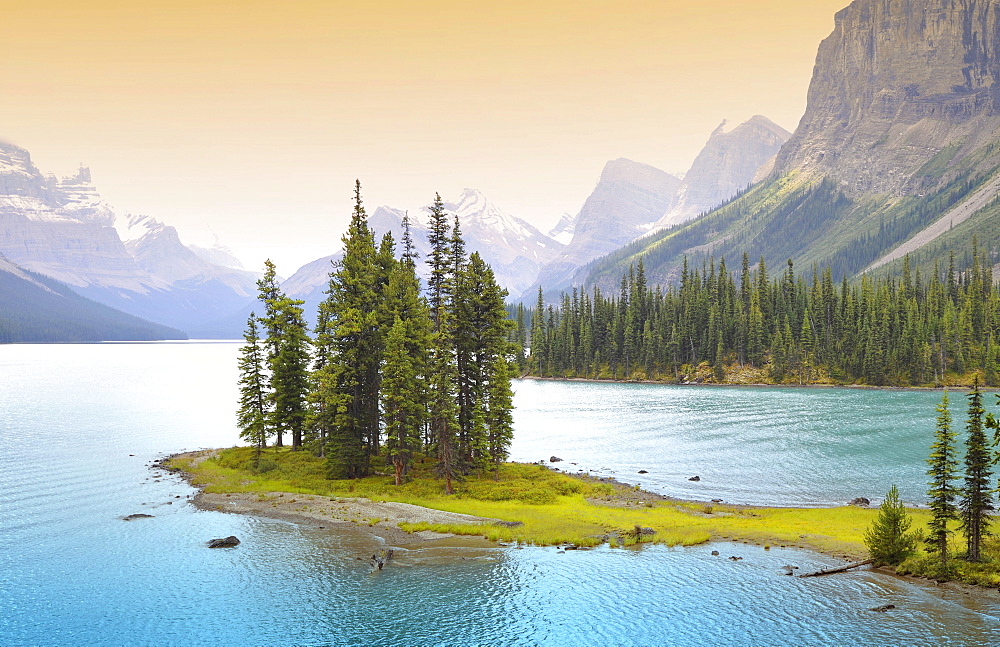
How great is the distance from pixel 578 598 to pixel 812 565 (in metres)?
16.6

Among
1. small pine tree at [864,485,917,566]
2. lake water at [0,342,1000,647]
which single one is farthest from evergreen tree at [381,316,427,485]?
small pine tree at [864,485,917,566]

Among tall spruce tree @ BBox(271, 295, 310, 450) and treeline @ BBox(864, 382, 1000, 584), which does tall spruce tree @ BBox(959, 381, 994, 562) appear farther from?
tall spruce tree @ BBox(271, 295, 310, 450)

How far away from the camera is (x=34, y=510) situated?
192 feet

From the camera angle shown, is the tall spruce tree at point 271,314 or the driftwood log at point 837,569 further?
the tall spruce tree at point 271,314

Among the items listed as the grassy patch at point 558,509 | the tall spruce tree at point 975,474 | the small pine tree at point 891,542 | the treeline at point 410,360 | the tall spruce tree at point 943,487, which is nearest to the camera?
the tall spruce tree at point 975,474

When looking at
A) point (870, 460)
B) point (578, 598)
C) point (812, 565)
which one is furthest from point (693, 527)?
point (870, 460)

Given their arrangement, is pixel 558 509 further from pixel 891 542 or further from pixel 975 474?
pixel 975 474

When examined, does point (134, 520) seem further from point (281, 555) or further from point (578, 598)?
point (578, 598)

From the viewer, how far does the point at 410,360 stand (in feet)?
195

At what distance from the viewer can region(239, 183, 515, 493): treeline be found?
5962 cm

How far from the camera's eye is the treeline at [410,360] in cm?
5962

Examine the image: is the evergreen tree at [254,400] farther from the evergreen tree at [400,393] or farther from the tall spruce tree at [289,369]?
the evergreen tree at [400,393]

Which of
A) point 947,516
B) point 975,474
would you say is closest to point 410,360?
point 947,516

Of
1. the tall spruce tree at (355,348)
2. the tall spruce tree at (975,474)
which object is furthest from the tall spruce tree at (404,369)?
the tall spruce tree at (975,474)
